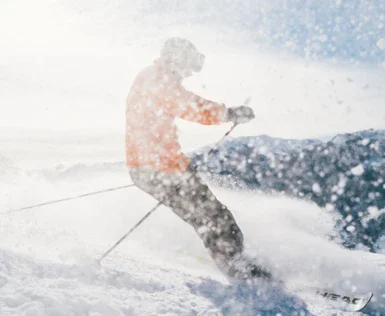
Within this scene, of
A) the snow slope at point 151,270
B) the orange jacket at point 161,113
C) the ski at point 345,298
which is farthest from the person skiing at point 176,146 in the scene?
the ski at point 345,298

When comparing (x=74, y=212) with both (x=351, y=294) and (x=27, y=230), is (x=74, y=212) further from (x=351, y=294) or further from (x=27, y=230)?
(x=351, y=294)

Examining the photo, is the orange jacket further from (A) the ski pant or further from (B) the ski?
(B) the ski

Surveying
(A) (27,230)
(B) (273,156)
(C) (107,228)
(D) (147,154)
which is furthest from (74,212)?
(B) (273,156)

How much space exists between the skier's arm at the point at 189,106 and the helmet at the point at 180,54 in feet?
0.94

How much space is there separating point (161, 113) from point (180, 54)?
675 mm

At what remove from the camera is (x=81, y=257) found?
3.43 meters

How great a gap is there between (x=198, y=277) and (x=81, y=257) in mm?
1193

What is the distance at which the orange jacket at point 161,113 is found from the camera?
372 cm

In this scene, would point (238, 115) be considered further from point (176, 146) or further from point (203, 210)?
point (203, 210)

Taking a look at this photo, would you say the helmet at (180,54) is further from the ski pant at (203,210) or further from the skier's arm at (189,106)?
the ski pant at (203,210)

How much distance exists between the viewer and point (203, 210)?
397cm

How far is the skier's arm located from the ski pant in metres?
0.64

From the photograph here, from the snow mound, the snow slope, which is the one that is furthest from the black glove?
the snow mound

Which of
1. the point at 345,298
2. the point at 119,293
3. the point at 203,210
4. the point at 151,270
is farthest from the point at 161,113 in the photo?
the point at 345,298
